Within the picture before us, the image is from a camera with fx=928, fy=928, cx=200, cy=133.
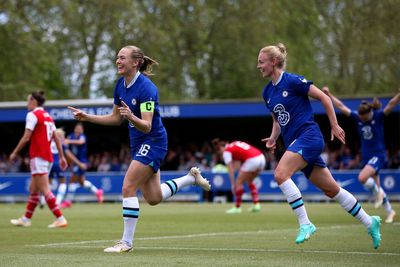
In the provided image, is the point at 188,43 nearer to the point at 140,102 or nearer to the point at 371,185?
the point at 371,185

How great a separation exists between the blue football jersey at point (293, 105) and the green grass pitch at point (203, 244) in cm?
145

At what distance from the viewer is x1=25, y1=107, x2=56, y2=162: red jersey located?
15758 mm

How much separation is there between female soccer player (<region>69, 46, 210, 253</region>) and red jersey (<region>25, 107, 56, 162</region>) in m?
4.88

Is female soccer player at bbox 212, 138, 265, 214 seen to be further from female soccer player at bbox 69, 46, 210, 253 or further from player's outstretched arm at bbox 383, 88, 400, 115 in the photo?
female soccer player at bbox 69, 46, 210, 253

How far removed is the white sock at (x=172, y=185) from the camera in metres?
11.2

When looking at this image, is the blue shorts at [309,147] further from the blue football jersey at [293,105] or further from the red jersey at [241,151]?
the red jersey at [241,151]

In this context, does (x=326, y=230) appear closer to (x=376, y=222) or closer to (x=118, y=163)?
(x=376, y=222)

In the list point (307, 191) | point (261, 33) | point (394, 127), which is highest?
point (261, 33)

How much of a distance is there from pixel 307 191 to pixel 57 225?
1496 cm

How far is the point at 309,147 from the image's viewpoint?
1071 cm

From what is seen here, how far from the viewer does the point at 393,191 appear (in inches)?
1124

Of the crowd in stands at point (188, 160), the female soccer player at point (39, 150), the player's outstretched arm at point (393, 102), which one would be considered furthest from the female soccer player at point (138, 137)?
the crowd in stands at point (188, 160)

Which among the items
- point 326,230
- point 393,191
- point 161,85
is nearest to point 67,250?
point 326,230

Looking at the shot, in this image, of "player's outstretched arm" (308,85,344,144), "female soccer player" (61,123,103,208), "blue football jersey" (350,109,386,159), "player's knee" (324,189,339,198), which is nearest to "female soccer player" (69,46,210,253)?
"player's outstretched arm" (308,85,344,144)
